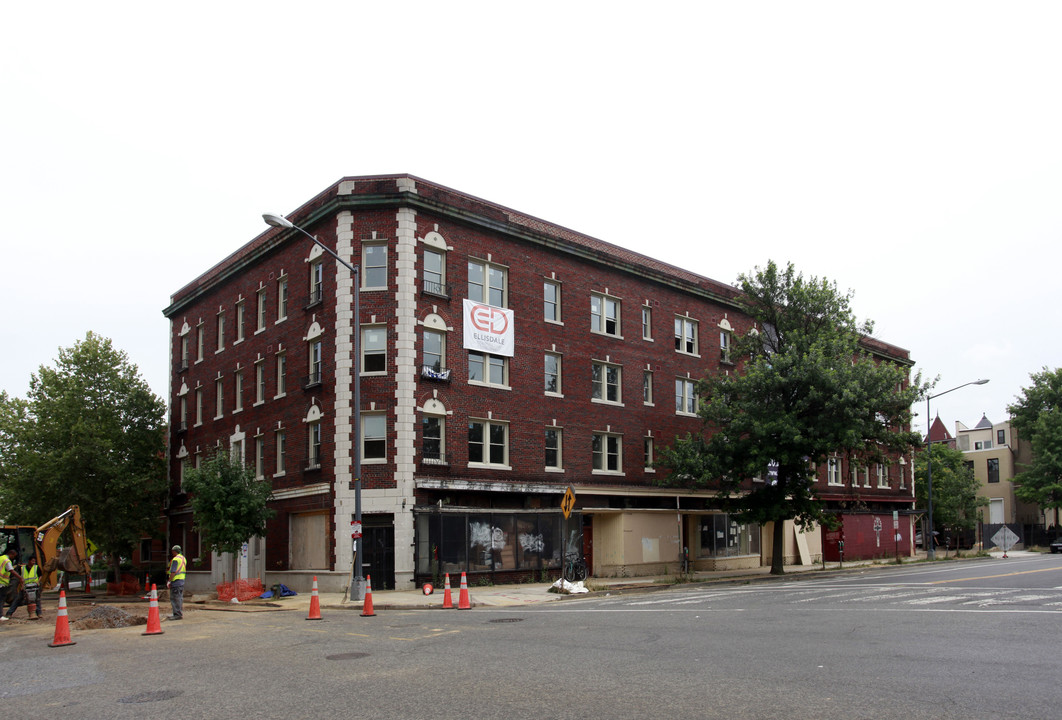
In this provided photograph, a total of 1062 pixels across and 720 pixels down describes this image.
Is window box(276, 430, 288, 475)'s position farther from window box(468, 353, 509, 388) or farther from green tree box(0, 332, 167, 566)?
green tree box(0, 332, 167, 566)

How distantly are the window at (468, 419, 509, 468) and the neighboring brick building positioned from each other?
3.0 inches

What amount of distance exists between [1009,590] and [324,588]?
21466 millimetres

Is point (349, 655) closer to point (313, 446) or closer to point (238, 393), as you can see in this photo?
point (313, 446)

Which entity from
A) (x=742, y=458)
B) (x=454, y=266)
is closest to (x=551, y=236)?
(x=454, y=266)

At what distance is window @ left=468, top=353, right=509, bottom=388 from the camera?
109ft

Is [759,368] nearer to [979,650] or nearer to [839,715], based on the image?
[979,650]

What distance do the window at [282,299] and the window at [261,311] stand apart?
1.64 metres

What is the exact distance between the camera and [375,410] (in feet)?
102

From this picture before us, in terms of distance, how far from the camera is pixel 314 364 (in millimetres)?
33844

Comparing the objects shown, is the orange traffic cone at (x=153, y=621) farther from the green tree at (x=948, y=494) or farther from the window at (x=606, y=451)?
the green tree at (x=948, y=494)

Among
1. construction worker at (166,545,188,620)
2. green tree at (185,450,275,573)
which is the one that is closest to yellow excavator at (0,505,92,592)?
green tree at (185,450,275,573)

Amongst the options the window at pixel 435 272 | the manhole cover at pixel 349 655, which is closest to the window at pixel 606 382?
the window at pixel 435 272

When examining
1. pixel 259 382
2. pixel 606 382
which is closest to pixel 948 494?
pixel 606 382

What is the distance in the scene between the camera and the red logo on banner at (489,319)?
33.4 metres
